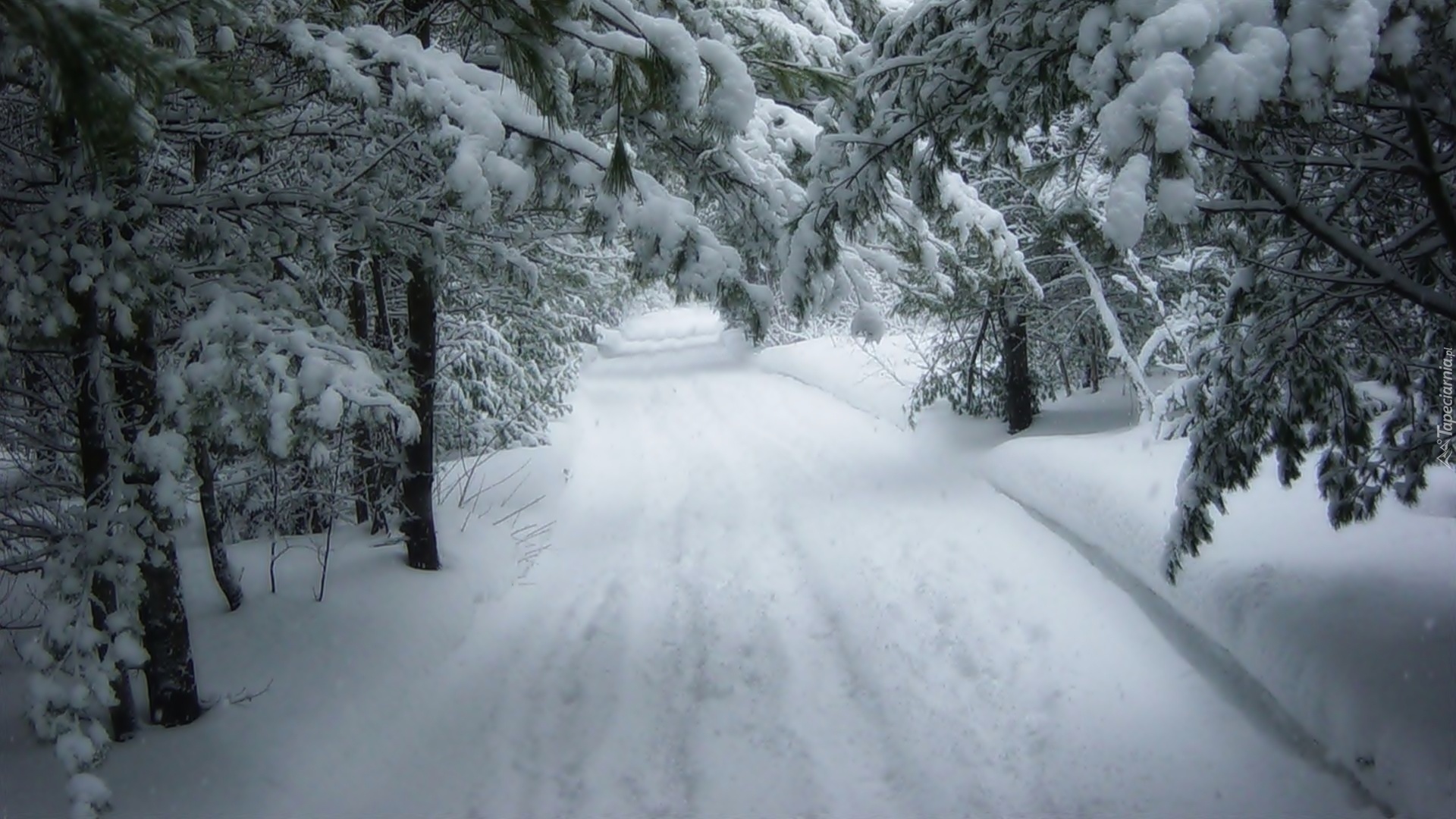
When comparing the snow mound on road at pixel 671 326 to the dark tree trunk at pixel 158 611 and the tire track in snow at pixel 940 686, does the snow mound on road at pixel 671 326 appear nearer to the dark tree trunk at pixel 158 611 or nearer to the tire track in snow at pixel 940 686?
the tire track in snow at pixel 940 686

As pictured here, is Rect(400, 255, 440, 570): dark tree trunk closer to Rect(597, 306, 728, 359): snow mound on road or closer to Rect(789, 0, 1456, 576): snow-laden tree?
Rect(789, 0, 1456, 576): snow-laden tree

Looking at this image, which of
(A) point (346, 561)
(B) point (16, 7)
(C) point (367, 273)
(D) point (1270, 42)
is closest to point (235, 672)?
(A) point (346, 561)

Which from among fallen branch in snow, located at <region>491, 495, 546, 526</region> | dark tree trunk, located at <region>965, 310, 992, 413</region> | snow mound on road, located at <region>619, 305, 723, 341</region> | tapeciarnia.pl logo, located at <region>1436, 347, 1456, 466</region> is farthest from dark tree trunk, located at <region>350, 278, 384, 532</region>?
snow mound on road, located at <region>619, 305, 723, 341</region>

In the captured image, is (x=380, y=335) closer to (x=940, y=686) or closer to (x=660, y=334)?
(x=940, y=686)

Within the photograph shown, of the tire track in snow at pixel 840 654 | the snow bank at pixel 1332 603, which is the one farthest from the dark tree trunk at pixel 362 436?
the snow bank at pixel 1332 603

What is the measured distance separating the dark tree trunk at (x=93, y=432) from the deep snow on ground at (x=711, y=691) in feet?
0.92

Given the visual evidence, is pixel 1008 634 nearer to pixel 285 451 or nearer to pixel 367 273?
pixel 285 451

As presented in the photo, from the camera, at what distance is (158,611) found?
482 centimetres

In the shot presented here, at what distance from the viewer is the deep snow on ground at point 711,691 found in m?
4.54

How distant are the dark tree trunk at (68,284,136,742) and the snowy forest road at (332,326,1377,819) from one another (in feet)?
4.76

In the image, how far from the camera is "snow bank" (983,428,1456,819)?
4.01 meters

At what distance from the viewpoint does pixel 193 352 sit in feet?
14.6

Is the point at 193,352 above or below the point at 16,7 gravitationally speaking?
below

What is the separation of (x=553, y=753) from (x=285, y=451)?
2614 mm
